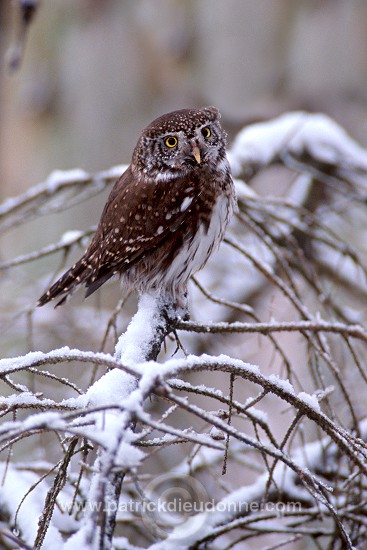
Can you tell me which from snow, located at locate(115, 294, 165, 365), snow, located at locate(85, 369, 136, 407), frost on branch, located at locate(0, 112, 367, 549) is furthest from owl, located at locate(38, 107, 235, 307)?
snow, located at locate(85, 369, 136, 407)

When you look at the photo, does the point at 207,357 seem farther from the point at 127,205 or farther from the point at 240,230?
the point at 240,230

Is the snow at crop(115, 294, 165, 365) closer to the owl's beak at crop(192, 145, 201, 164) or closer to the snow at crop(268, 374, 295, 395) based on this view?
the snow at crop(268, 374, 295, 395)

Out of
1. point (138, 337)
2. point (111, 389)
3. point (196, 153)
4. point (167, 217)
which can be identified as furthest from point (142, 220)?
point (111, 389)

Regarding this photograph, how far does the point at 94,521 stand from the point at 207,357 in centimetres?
54

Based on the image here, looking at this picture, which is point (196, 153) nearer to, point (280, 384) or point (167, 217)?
point (167, 217)

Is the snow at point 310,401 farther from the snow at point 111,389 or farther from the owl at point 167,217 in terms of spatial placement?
the owl at point 167,217

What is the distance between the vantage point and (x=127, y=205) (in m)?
2.98

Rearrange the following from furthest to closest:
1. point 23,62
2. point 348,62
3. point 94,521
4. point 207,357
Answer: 1. point 23,62
2. point 348,62
3. point 207,357
4. point 94,521

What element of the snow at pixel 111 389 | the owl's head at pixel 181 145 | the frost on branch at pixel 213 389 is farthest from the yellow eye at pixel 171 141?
the snow at pixel 111 389

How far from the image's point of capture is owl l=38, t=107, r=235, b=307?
9.62 ft

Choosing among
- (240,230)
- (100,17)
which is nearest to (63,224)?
(240,230)

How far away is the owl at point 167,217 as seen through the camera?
9.62 feet

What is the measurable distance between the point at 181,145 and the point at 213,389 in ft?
5.13

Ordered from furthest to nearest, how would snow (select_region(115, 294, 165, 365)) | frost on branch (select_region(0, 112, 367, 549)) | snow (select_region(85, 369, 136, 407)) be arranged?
snow (select_region(115, 294, 165, 365)) < snow (select_region(85, 369, 136, 407)) < frost on branch (select_region(0, 112, 367, 549))
